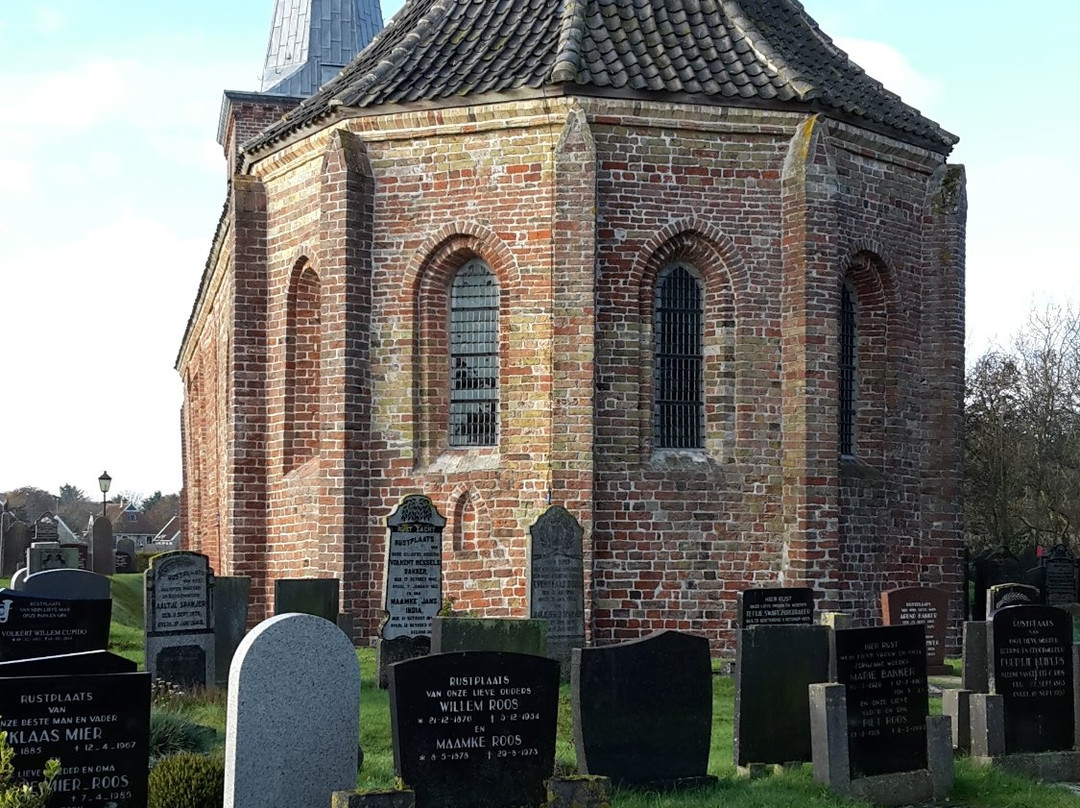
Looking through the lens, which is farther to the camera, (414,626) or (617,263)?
(617,263)

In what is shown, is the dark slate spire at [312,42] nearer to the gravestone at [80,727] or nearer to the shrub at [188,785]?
the shrub at [188,785]

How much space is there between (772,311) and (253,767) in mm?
12946

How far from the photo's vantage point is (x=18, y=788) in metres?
7.08

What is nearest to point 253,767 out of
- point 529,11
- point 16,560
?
point 529,11

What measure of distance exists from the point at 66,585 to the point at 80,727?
8.01 meters

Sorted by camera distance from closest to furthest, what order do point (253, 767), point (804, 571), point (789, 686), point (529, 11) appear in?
point (253, 767)
point (789, 686)
point (804, 571)
point (529, 11)

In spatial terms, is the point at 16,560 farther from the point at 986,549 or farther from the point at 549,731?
the point at 549,731

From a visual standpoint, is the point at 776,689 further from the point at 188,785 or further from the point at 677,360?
the point at 677,360

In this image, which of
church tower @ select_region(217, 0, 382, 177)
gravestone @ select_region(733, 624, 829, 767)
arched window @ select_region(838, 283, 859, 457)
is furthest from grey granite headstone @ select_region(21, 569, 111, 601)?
church tower @ select_region(217, 0, 382, 177)

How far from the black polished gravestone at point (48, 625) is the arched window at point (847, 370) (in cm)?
1165

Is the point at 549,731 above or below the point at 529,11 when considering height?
below

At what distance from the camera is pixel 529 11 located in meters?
20.5

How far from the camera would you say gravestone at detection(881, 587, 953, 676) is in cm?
1727

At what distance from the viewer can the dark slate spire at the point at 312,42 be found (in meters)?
33.8
